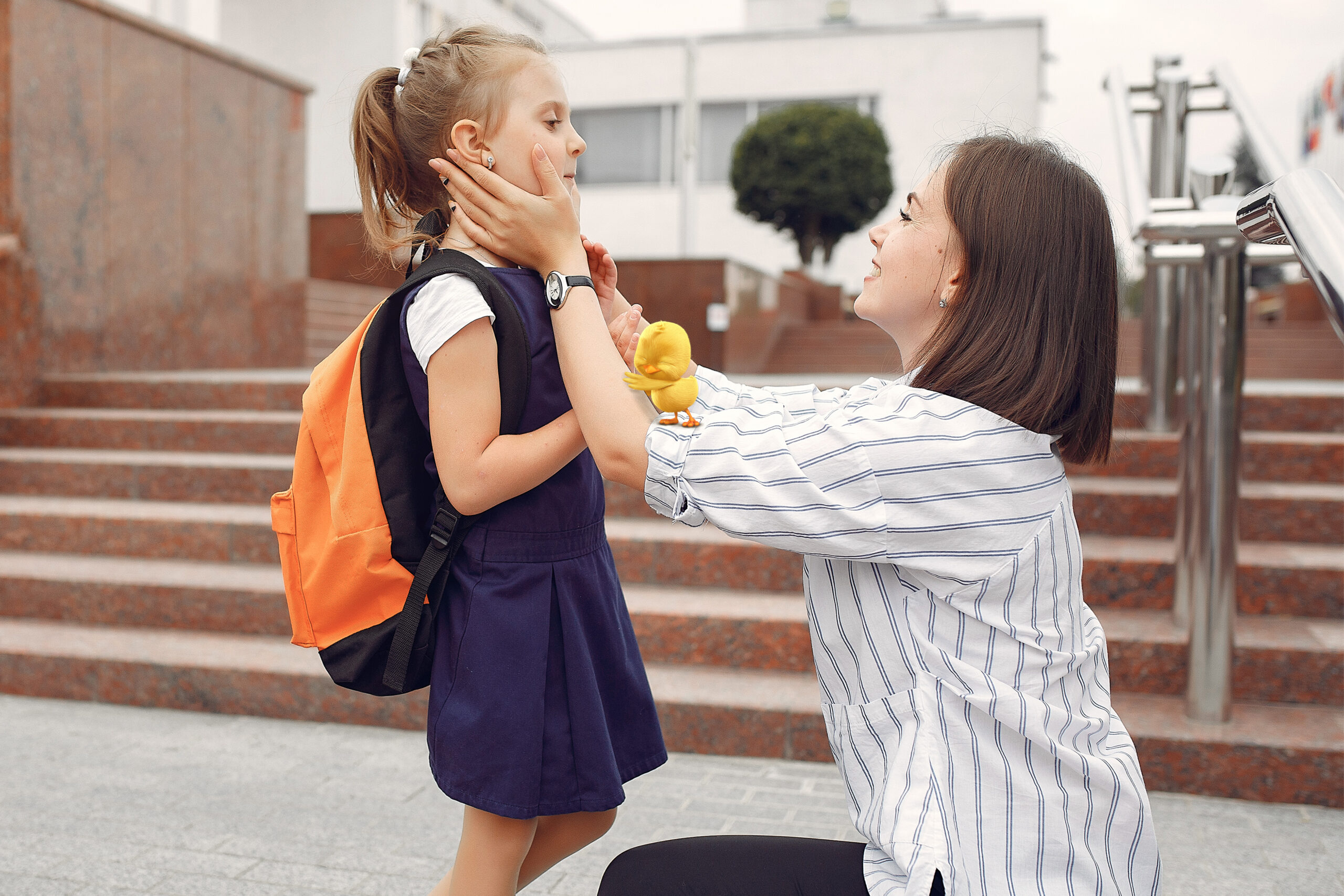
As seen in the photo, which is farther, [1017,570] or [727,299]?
[727,299]

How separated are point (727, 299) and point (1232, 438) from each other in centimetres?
668

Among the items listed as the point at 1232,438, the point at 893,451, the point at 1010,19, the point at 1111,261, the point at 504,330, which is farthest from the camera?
the point at 1010,19

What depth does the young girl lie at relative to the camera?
1386 mm

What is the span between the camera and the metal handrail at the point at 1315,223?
1.26 metres

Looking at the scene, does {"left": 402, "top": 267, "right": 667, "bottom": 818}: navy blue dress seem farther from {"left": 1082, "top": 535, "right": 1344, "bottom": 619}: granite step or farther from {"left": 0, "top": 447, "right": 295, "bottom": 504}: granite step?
{"left": 0, "top": 447, "right": 295, "bottom": 504}: granite step

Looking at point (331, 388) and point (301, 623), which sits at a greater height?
point (331, 388)

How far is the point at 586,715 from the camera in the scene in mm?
1504

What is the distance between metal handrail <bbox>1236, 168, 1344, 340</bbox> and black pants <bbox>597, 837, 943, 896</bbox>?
0.83 meters

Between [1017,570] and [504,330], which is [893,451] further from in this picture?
[504,330]

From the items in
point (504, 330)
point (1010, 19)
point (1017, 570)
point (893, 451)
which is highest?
point (1010, 19)

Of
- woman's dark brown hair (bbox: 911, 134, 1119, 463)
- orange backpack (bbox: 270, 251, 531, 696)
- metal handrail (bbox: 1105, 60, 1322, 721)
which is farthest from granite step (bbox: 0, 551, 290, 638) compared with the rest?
woman's dark brown hair (bbox: 911, 134, 1119, 463)

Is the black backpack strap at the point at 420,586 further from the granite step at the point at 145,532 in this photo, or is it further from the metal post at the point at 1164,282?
the metal post at the point at 1164,282

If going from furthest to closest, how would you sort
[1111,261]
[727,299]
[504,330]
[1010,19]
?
1. [1010,19]
2. [727,299]
3. [504,330]
4. [1111,261]

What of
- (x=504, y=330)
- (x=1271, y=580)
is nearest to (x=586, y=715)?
(x=504, y=330)
